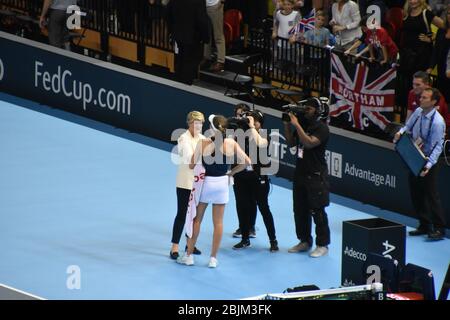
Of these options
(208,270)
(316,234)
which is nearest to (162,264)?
(208,270)

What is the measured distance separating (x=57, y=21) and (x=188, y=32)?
11.0 ft

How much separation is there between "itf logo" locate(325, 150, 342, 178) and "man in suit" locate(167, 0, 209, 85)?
3523mm

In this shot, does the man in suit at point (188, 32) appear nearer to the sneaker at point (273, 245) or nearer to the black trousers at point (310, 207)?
the black trousers at point (310, 207)

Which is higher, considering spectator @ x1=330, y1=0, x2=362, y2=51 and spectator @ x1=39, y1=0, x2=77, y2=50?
spectator @ x1=330, y1=0, x2=362, y2=51

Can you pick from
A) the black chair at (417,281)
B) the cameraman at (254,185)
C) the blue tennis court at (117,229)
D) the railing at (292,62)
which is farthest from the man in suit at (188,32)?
the black chair at (417,281)

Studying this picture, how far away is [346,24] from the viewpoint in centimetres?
1819

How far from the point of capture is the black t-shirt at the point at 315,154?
14180 millimetres

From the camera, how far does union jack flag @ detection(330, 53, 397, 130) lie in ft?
54.7

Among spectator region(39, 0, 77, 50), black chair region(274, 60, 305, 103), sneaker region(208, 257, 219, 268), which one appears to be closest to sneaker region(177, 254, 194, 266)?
sneaker region(208, 257, 219, 268)

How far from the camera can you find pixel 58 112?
2133 centimetres

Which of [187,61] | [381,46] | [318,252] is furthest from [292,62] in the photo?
[318,252]

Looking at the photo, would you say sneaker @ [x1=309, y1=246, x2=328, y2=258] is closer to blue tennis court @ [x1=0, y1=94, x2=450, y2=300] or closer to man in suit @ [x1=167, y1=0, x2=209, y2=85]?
blue tennis court @ [x1=0, y1=94, x2=450, y2=300]

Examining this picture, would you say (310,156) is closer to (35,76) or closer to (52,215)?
(52,215)

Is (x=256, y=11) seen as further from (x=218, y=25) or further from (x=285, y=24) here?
(x=285, y=24)
